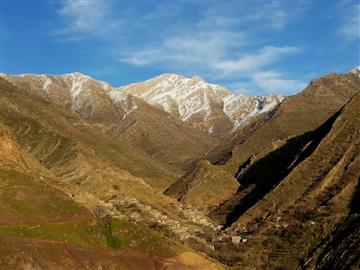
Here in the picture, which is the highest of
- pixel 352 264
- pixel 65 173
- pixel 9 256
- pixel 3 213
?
pixel 65 173

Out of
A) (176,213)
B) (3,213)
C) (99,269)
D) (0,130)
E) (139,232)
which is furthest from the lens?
(176,213)

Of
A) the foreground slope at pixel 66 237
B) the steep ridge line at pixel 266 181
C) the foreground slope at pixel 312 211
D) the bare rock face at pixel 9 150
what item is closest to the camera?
the foreground slope at pixel 66 237

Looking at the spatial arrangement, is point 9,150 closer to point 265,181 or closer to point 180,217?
point 180,217

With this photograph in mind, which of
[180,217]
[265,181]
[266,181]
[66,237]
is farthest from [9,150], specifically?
[265,181]

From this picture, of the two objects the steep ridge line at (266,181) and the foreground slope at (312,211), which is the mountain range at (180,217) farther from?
the steep ridge line at (266,181)

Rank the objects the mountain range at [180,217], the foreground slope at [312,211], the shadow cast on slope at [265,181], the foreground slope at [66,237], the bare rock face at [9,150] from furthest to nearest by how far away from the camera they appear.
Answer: the shadow cast on slope at [265,181], the bare rock face at [9,150], the foreground slope at [312,211], the mountain range at [180,217], the foreground slope at [66,237]

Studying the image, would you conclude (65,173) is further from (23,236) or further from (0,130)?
(23,236)

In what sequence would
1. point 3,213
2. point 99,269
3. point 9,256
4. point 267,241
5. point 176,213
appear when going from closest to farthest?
1. point 9,256
2. point 99,269
3. point 3,213
4. point 267,241
5. point 176,213

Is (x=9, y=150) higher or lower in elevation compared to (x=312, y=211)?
higher

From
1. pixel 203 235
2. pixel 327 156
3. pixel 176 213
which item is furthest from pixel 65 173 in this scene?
pixel 327 156

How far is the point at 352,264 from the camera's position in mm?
92938

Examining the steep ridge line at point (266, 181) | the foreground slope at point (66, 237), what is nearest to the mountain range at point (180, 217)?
the foreground slope at point (66, 237)

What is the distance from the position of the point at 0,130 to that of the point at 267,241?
60.7m

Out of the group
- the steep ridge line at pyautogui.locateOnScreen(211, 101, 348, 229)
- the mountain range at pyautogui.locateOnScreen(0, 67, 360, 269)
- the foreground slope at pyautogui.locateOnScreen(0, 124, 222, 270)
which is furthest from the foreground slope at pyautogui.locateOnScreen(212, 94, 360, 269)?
the foreground slope at pyautogui.locateOnScreen(0, 124, 222, 270)
